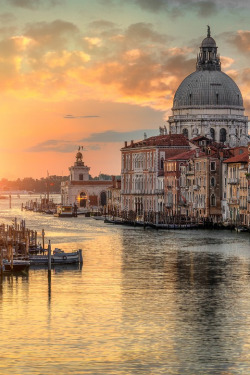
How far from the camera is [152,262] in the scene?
52.3 m

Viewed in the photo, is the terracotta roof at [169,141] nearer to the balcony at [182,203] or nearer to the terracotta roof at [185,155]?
the terracotta roof at [185,155]

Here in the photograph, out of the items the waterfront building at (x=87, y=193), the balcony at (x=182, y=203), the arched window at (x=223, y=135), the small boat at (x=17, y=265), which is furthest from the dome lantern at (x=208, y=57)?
the small boat at (x=17, y=265)

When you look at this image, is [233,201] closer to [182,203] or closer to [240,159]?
[240,159]

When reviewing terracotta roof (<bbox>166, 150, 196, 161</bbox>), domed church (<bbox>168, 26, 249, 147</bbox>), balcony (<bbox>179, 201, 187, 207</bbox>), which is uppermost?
domed church (<bbox>168, 26, 249, 147</bbox>)

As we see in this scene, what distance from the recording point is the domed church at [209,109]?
134625mm

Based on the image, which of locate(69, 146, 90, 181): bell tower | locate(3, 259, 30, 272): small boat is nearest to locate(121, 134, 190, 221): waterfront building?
locate(69, 146, 90, 181): bell tower

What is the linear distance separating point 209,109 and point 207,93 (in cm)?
206

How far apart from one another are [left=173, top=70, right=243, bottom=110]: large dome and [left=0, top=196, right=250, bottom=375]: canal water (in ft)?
269

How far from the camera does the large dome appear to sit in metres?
135

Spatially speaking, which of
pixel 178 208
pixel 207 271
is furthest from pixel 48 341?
pixel 178 208

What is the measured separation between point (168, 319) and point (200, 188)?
60211 mm

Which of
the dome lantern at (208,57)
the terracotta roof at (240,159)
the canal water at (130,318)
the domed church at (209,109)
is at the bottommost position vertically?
the canal water at (130,318)

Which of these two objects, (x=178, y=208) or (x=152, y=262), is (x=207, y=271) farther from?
(x=178, y=208)

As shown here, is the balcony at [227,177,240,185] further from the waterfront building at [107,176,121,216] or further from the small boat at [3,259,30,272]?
the waterfront building at [107,176,121,216]
